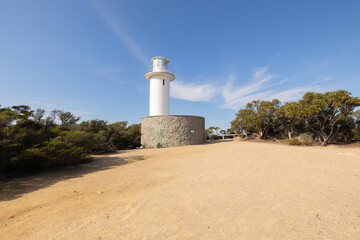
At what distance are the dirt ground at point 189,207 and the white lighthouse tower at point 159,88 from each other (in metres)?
13.9

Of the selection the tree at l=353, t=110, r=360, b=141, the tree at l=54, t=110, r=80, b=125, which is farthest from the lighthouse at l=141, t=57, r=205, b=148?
the tree at l=353, t=110, r=360, b=141

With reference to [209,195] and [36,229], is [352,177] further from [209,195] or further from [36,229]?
[36,229]

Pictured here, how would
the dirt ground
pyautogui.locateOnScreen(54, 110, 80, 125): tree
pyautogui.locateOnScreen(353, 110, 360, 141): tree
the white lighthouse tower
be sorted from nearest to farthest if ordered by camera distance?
the dirt ground < pyautogui.locateOnScreen(54, 110, 80, 125): tree < pyautogui.locateOnScreen(353, 110, 360, 141): tree < the white lighthouse tower

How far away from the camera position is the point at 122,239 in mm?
2135

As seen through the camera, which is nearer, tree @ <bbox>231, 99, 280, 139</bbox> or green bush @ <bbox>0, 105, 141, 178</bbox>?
green bush @ <bbox>0, 105, 141, 178</bbox>

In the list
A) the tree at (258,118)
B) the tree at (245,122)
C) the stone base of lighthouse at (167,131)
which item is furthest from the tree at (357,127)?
the stone base of lighthouse at (167,131)

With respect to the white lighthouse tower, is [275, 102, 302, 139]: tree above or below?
below

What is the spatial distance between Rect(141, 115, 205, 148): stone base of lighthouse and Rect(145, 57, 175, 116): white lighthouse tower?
3.27 m

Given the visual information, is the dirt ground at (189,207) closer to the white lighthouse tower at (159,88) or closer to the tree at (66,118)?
the tree at (66,118)

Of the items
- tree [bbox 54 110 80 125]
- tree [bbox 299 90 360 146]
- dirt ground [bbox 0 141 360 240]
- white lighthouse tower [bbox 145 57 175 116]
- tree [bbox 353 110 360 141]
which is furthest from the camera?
white lighthouse tower [bbox 145 57 175 116]

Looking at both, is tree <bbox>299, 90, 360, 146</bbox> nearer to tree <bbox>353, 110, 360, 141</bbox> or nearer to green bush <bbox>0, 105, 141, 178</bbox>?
tree <bbox>353, 110, 360, 141</bbox>

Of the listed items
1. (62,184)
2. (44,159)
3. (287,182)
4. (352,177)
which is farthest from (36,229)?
(352,177)

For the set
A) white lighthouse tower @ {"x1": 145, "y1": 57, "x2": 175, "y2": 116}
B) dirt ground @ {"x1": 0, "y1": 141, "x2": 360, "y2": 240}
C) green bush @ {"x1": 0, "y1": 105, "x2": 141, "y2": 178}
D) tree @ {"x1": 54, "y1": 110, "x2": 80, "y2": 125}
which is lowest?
dirt ground @ {"x1": 0, "y1": 141, "x2": 360, "y2": 240}

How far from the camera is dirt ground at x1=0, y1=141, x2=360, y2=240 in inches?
88.7
